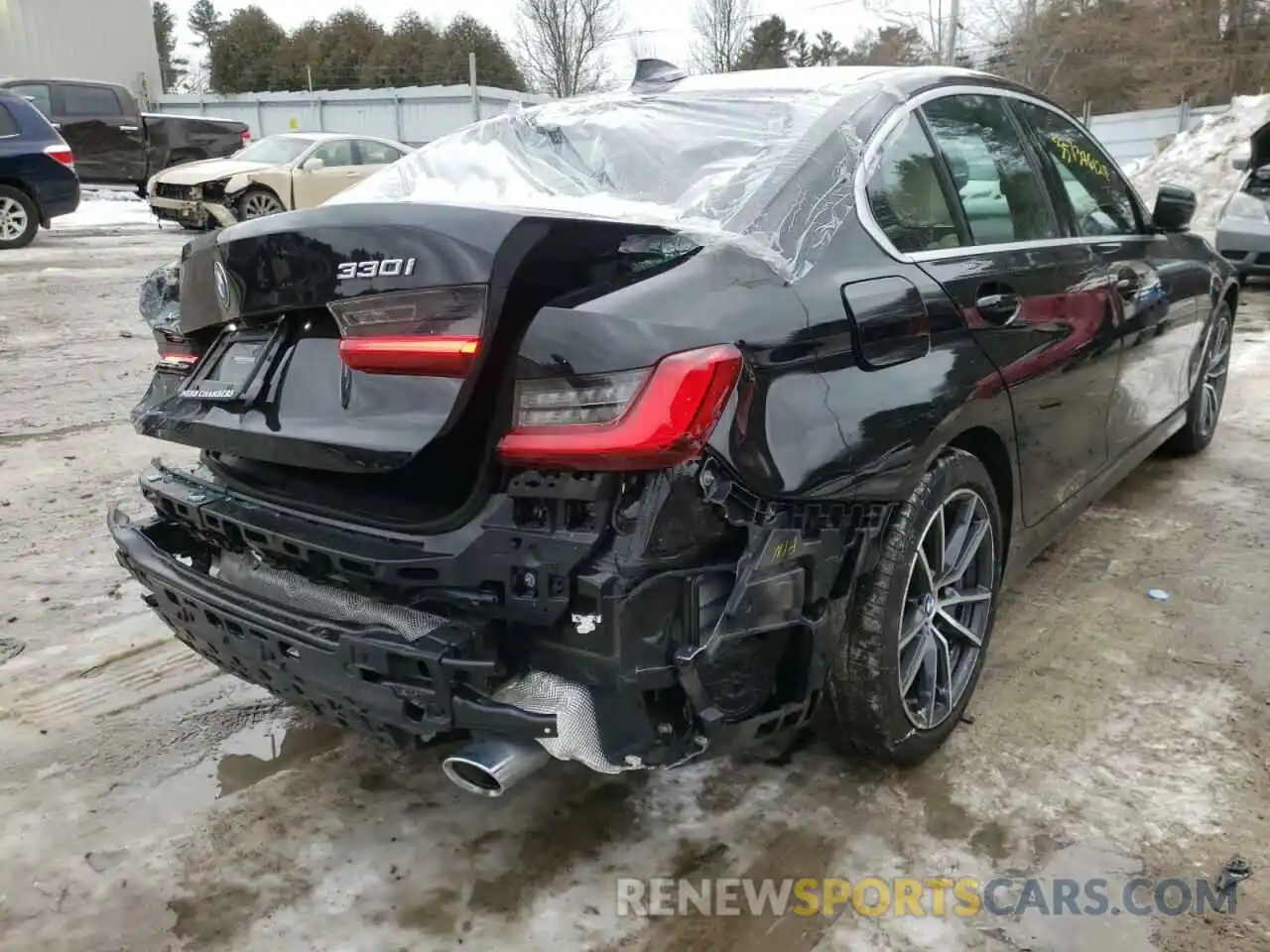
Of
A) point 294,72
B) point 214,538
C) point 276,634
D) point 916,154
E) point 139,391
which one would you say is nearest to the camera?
point 276,634

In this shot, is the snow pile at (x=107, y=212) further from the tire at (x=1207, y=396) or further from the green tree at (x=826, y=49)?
the green tree at (x=826, y=49)

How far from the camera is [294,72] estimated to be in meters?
46.1

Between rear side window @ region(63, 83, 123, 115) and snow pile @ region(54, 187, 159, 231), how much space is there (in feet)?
5.40

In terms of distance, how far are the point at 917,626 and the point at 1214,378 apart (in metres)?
3.76

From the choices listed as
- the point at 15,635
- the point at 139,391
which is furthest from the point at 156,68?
the point at 15,635

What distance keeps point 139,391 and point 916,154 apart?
529 centimetres

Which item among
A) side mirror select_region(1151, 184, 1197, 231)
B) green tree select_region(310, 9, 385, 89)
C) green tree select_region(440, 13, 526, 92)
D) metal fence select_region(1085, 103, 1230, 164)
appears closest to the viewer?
side mirror select_region(1151, 184, 1197, 231)

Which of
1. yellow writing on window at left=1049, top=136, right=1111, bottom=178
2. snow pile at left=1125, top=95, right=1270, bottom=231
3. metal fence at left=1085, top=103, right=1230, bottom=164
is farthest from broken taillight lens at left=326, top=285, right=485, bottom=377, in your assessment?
metal fence at left=1085, top=103, right=1230, bottom=164

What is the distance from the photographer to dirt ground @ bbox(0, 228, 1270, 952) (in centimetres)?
221

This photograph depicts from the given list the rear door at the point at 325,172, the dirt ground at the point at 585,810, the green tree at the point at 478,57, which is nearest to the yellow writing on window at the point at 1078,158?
the dirt ground at the point at 585,810

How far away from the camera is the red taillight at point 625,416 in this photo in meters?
1.87

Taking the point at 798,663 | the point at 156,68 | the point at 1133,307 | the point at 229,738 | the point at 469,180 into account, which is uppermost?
the point at 156,68

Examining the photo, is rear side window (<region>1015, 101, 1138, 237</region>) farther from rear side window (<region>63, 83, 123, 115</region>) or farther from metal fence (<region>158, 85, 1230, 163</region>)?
metal fence (<region>158, 85, 1230, 163</region>)

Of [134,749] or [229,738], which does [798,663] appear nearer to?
[229,738]
